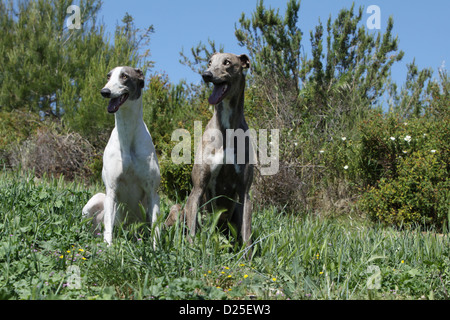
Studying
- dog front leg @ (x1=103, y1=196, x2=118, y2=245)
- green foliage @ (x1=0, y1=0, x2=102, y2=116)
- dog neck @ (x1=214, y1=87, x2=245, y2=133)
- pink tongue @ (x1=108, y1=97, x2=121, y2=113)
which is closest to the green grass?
dog front leg @ (x1=103, y1=196, x2=118, y2=245)

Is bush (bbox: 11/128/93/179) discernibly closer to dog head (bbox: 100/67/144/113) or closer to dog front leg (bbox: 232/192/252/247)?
dog head (bbox: 100/67/144/113)

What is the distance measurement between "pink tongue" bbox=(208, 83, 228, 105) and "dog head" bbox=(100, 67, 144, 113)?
0.72m

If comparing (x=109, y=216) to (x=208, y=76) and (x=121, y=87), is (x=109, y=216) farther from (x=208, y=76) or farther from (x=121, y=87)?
(x=208, y=76)

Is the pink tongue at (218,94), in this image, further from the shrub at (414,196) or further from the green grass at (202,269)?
the shrub at (414,196)

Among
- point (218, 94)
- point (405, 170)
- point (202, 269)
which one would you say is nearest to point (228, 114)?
point (218, 94)

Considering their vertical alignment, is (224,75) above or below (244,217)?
above

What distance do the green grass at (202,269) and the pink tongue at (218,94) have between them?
944 mm

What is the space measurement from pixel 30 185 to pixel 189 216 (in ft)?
9.08

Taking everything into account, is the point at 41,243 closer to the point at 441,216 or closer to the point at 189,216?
the point at 189,216

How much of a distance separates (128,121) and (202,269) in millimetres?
1520

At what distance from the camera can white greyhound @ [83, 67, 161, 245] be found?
367 centimetres

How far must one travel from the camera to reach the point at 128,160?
368 cm
